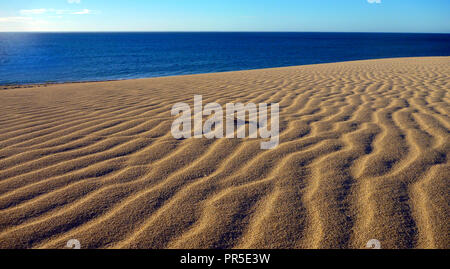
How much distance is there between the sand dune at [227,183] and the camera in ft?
4.59

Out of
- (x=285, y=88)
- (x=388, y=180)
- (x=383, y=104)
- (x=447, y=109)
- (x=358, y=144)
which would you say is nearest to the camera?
(x=388, y=180)

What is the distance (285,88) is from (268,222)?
A: 13.0 ft

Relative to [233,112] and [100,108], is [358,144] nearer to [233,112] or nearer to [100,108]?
[233,112]

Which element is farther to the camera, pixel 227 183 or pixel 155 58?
pixel 155 58

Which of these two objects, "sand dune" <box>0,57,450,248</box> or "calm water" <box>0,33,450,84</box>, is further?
"calm water" <box>0,33,450,84</box>

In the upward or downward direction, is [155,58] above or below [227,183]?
above

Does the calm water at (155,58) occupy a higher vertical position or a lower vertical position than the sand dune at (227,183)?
higher

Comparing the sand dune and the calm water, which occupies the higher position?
the calm water

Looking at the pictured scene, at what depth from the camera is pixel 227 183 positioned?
1848 millimetres

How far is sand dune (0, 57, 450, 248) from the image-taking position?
4.59ft

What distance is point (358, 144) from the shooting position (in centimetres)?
239

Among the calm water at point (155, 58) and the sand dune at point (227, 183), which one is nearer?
the sand dune at point (227, 183)

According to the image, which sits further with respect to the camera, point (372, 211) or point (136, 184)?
point (136, 184)
